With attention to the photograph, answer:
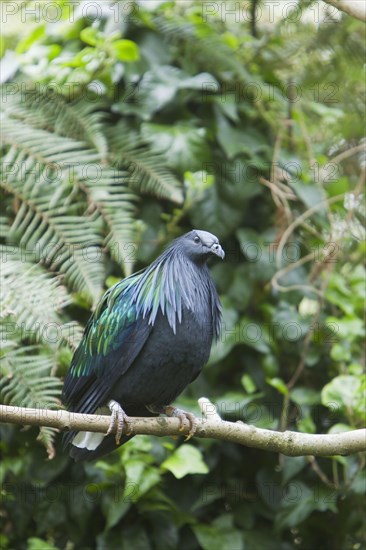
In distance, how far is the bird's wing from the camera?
136 inches

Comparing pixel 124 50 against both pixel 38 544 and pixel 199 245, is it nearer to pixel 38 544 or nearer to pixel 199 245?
pixel 199 245

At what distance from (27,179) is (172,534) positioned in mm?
2140

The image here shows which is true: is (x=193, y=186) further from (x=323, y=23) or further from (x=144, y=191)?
(x=323, y=23)

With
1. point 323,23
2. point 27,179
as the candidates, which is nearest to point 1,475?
point 27,179

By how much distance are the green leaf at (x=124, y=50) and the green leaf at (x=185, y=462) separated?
2271 mm

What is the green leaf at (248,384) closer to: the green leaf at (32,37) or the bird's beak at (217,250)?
the bird's beak at (217,250)

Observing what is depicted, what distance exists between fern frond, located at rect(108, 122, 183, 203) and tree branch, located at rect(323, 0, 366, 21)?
1.43 m

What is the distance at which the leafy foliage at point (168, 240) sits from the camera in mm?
4238

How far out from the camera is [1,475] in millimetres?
4238

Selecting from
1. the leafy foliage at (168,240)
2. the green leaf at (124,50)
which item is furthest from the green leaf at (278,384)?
the green leaf at (124,50)

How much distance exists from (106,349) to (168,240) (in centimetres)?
140

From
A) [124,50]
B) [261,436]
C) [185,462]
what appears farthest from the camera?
[124,50]

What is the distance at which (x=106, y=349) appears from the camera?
350 centimetres

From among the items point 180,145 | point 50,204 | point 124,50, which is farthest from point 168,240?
point 124,50
